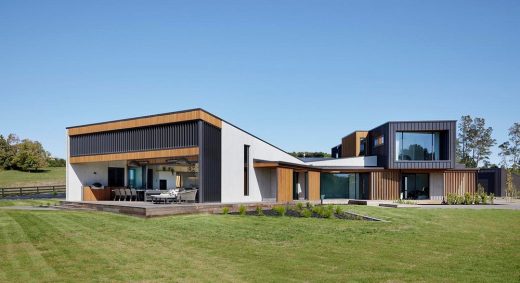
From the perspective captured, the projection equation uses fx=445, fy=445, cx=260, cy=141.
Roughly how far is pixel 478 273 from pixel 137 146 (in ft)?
58.6

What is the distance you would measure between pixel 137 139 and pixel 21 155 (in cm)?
4603

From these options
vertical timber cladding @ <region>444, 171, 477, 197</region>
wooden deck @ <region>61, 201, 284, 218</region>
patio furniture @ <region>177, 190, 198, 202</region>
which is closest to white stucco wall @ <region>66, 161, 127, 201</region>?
wooden deck @ <region>61, 201, 284, 218</region>

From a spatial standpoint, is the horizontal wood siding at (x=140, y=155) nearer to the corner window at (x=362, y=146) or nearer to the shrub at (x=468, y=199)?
the shrub at (x=468, y=199)

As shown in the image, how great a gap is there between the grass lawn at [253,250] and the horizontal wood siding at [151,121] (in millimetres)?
5977

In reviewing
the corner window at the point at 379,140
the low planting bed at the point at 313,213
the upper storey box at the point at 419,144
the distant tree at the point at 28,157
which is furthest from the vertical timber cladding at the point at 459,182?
the distant tree at the point at 28,157

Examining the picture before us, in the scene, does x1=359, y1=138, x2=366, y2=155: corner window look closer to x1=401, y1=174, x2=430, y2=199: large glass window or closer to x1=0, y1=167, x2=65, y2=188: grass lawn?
x1=401, y1=174, x2=430, y2=199: large glass window

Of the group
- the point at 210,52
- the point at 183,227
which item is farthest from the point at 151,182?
the point at 183,227

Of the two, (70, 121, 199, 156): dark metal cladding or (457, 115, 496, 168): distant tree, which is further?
(457, 115, 496, 168): distant tree

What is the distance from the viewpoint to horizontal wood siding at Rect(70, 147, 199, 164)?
19.8 metres

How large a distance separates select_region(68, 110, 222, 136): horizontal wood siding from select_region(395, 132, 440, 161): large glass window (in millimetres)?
15598

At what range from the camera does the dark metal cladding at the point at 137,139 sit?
65.8 feet

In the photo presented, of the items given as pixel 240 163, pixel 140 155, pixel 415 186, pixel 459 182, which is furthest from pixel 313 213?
pixel 459 182

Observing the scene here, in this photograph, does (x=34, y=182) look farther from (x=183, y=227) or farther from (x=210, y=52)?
(x=183, y=227)

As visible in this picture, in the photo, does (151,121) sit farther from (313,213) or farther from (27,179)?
(27,179)
